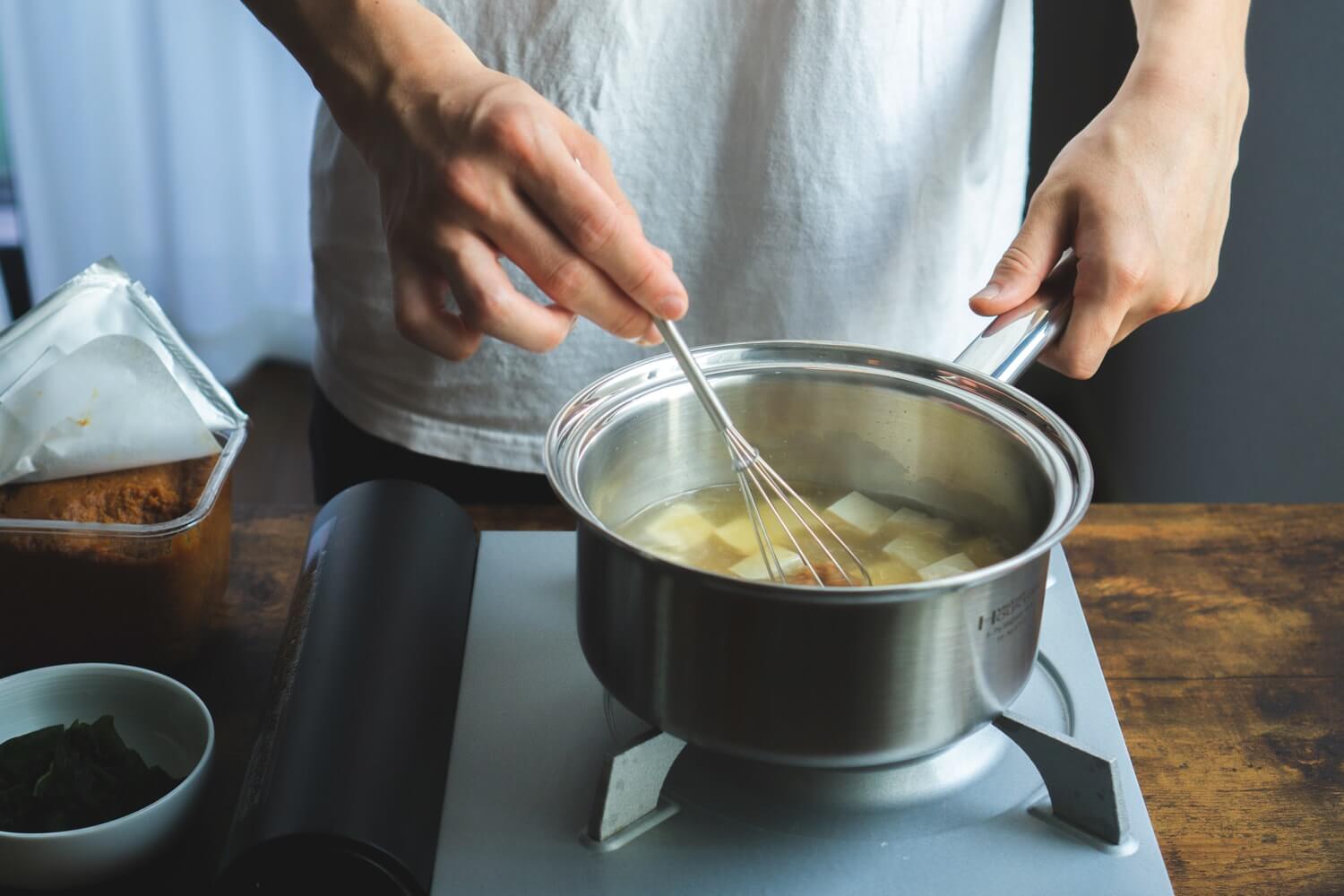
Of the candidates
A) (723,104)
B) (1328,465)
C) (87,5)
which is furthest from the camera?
(87,5)

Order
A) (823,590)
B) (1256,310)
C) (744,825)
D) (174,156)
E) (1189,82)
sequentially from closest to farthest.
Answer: (823,590)
(744,825)
(1189,82)
(1256,310)
(174,156)

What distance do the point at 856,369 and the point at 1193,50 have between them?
0.36 metres

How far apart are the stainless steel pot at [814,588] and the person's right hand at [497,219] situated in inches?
2.2

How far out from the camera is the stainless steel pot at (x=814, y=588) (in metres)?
0.53

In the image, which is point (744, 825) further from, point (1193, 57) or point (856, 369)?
point (1193, 57)

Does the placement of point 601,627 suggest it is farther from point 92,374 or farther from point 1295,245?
point 1295,245

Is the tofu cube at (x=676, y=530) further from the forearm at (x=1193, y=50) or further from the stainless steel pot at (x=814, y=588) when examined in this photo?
the forearm at (x=1193, y=50)

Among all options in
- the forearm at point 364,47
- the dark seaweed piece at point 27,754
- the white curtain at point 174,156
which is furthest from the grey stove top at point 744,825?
the white curtain at point 174,156

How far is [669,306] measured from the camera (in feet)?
2.22

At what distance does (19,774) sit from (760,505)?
1.45 ft

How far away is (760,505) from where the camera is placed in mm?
802

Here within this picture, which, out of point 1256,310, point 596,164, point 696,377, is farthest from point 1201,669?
point 1256,310

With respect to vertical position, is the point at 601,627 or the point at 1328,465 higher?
the point at 601,627

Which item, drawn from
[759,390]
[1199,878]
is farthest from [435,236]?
[1199,878]
